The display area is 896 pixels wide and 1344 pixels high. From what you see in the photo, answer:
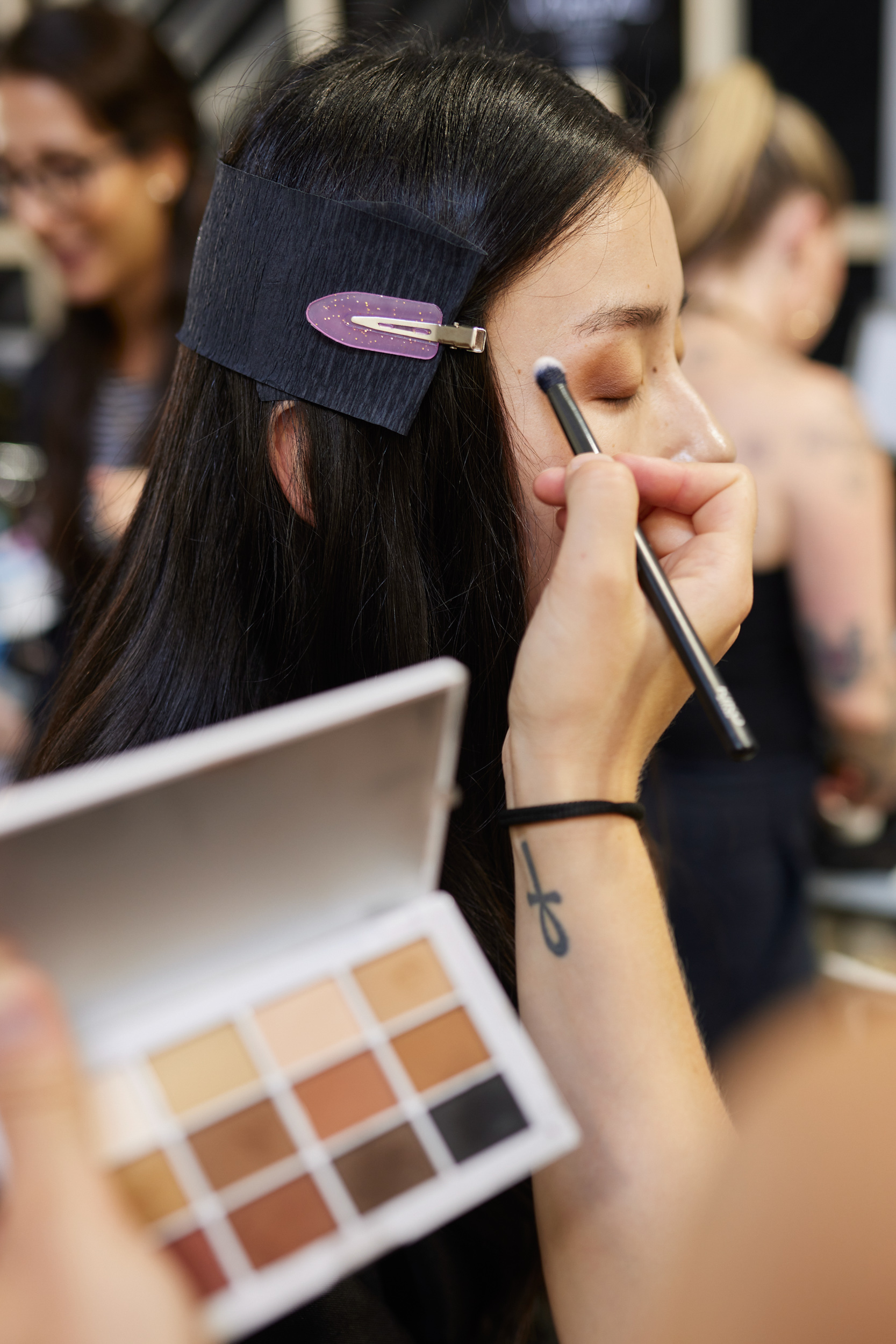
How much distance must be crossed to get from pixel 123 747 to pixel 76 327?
1.08 m

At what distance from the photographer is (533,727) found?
1.70 feet

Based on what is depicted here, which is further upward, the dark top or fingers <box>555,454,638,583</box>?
fingers <box>555,454,638,583</box>

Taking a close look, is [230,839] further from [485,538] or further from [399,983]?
[485,538]

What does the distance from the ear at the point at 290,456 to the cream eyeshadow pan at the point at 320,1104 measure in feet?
1.00

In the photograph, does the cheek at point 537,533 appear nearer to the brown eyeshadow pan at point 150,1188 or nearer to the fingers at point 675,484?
the fingers at point 675,484

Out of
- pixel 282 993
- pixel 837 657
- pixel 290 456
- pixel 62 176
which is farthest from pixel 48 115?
pixel 282 993

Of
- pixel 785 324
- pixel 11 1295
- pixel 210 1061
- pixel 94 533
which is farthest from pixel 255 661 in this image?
pixel 785 324

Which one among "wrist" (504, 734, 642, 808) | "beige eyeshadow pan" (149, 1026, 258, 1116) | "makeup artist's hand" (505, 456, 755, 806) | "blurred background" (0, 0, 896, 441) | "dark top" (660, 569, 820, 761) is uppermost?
"blurred background" (0, 0, 896, 441)

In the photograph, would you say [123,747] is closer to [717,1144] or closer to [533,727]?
[533,727]

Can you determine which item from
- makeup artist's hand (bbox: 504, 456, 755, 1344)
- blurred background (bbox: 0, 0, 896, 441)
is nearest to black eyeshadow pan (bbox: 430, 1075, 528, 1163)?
makeup artist's hand (bbox: 504, 456, 755, 1344)

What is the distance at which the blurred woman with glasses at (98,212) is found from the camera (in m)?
1.33

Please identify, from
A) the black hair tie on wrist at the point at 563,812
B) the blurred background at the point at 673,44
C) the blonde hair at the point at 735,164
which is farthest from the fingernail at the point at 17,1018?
the blurred background at the point at 673,44

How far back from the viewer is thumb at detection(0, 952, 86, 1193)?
293mm

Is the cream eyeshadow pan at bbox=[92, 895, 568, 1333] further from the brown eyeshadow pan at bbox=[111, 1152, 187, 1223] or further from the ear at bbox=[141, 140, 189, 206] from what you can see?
the ear at bbox=[141, 140, 189, 206]
